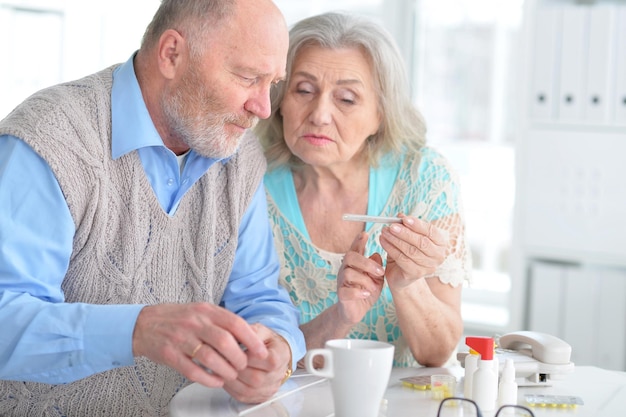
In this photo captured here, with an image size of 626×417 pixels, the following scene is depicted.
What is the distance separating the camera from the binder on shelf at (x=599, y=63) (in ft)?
10.4

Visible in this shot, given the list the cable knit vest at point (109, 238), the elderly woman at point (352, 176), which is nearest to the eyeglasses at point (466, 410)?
the elderly woman at point (352, 176)

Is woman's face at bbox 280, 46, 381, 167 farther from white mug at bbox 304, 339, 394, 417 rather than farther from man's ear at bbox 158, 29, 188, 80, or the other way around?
white mug at bbox 304, 339, 394, 417

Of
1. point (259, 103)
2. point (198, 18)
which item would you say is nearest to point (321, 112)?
point (259, 103)

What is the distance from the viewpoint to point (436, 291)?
2027 millimetres

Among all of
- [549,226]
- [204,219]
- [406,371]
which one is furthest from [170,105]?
[549,226]

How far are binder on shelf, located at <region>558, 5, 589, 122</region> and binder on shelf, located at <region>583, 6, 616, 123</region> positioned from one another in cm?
2

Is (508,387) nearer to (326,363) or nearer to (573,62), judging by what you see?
(326,363)

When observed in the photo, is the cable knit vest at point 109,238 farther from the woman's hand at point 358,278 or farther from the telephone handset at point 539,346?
the telephone handset at point 539,346

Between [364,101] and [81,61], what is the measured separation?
243cm

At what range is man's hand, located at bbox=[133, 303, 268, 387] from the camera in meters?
1.28

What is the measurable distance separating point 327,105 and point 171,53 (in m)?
0.47

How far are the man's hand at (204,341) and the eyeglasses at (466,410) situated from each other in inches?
12.9

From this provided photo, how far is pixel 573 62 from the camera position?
326 cm

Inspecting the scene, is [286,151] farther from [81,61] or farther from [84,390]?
[81,61]
